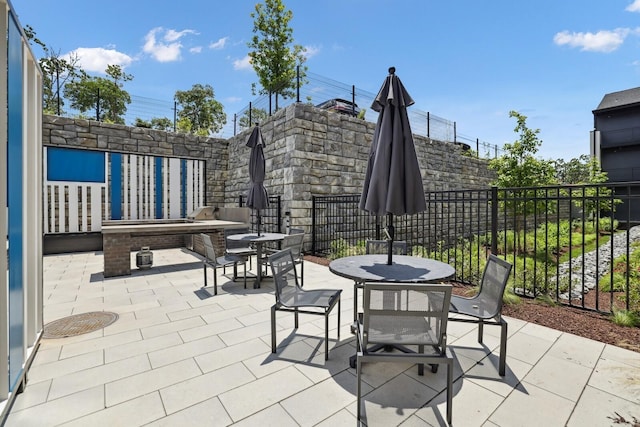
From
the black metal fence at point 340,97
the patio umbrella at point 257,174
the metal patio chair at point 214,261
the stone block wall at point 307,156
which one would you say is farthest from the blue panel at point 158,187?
the metal patio chair at point 214,261

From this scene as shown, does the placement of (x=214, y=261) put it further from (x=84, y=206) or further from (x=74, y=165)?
(x=74, y=165)

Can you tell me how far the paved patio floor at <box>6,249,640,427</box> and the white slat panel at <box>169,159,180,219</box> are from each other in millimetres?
6407

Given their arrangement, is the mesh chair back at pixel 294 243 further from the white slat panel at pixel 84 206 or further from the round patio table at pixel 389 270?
the white slat panel at pixel 84 206

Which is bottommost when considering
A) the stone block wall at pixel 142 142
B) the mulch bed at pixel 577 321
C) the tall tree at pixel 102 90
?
the mulch bed at pixel 577 321

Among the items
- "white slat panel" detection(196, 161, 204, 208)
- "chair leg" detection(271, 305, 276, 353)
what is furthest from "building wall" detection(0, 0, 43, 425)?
"white slat panel" detection(196, 161, 204, 208)

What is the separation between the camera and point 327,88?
8.95m

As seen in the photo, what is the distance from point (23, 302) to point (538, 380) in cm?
391

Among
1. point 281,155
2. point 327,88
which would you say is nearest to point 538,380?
point 281,155

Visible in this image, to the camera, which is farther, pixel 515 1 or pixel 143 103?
pixel 143 103

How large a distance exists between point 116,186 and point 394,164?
9.19 metres

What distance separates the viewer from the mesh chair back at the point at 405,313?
1.64m

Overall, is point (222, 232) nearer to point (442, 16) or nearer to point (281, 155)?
point (281, 155)

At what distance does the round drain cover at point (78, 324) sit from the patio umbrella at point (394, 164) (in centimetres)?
334

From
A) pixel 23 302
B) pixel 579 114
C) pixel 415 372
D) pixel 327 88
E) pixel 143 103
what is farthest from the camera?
pixel 579 114
